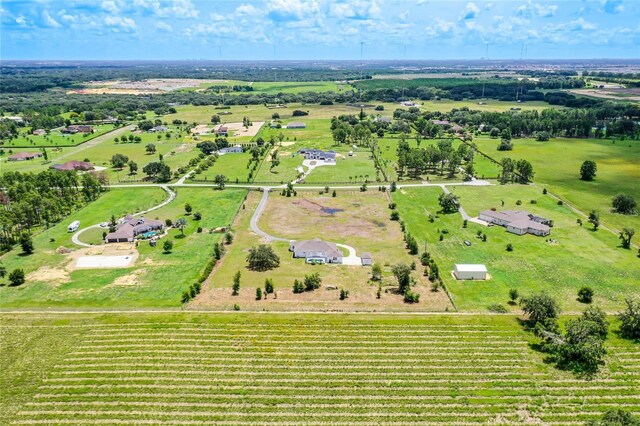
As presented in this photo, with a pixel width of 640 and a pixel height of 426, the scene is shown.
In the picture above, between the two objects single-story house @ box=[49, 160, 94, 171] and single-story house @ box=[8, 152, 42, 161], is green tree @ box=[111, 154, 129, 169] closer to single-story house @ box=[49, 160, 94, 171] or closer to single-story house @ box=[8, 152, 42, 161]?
single-story house @ box=[49, 160, 94, 171]

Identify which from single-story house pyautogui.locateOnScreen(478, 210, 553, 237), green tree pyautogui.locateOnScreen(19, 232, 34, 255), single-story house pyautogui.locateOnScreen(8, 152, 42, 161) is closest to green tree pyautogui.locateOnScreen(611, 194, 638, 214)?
single-story house pyautogui.locateOnScreen(478, 210, 553, 237)

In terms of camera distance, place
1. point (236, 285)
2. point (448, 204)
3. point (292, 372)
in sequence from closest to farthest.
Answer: point (292, 372) → point (236, 285) → point (448, 204)

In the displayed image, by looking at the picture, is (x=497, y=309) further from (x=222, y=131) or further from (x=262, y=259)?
(x=222, y=131)

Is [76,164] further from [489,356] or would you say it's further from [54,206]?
[489,356]

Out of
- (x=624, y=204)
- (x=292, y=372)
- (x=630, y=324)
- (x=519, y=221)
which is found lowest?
(x=292, y=372)

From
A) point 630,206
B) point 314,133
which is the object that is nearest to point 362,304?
point 630,206

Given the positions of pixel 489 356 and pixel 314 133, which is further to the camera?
pixel 314 133

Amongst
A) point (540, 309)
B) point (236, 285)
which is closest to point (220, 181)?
point (236, 285)
